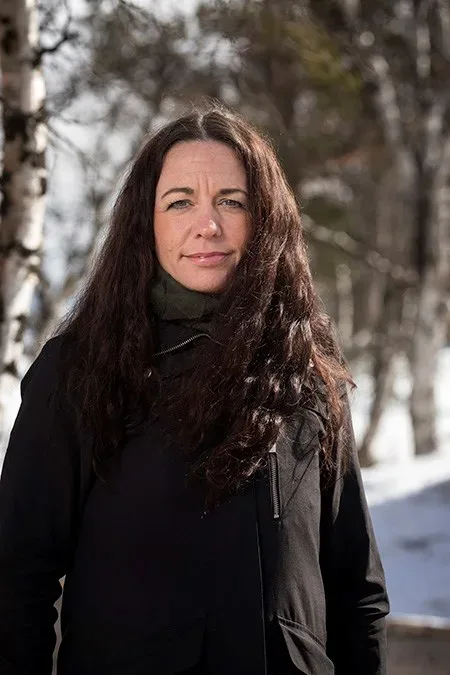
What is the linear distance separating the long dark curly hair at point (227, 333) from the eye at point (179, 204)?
51mm

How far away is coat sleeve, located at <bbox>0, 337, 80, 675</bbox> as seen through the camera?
1.98 m

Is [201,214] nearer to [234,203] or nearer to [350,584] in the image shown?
[234,203]

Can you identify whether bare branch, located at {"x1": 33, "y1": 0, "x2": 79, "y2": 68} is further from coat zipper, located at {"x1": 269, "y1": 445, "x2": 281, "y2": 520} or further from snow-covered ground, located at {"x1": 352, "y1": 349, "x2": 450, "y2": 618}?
coat zipper, located at {"x1": 269, "y1": 445, "x2": 281, "y2": 520}

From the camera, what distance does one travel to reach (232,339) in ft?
6.98

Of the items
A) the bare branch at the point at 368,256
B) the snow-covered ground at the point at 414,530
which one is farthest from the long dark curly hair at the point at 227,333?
the bare branch at the point at 368,256

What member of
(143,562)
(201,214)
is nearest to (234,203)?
(201,214)

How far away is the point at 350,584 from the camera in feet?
7.30

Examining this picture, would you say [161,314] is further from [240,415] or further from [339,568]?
[339,568]

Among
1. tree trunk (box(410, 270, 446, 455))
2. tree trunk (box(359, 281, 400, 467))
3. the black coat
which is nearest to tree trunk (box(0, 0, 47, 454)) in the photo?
the black coat

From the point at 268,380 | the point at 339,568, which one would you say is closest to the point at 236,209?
the point at 268,380

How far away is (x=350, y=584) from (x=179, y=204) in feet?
2.98

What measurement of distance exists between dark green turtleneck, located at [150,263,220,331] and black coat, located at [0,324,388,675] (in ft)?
0.76

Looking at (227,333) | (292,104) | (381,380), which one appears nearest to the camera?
(227,333)

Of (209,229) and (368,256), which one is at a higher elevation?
(368,256)
